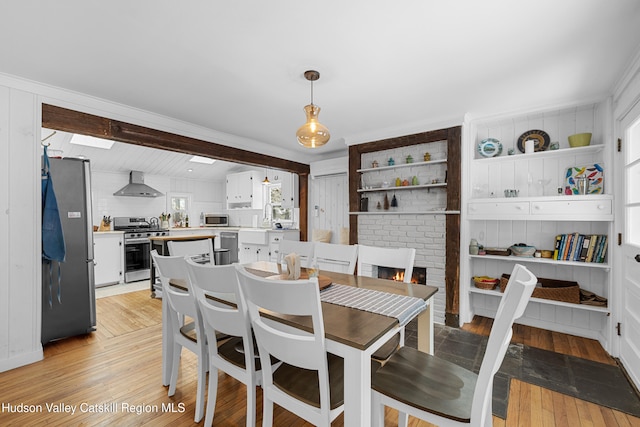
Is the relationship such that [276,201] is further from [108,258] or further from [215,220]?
[108,258]

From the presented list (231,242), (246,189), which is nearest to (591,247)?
(231,242)

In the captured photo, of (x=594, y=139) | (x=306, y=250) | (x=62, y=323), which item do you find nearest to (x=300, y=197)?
(x=306, y=250)

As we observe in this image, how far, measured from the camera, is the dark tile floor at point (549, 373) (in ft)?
6.55

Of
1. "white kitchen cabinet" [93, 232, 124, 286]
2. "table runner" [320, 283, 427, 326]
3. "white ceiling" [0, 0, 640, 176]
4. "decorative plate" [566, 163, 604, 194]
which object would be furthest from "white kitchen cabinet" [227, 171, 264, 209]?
"decorative plate" [566, 163, 604, 194]

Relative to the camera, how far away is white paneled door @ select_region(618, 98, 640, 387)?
2.13 metres

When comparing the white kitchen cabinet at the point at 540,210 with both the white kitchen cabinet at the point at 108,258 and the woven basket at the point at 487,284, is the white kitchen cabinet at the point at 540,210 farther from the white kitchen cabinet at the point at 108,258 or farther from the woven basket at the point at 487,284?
the white kitchen cabinet at the point at 108,258

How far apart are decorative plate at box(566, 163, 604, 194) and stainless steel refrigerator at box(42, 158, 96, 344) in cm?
485

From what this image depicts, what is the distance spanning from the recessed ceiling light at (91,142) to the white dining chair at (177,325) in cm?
425

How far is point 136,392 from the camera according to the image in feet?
6.77

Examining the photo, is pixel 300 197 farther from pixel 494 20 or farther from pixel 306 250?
pixel 494 20

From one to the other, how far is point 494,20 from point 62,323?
424 centimetres

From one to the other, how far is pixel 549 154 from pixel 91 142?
21.3ft

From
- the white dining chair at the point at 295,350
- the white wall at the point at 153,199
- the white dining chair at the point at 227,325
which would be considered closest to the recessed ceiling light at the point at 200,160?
the white wall at the point at 153,199

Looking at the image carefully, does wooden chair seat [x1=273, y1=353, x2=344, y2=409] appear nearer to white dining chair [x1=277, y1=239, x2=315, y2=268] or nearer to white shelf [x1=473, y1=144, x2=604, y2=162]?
white dining chair [x1=277, y1=239, x2=315, y2=268]
